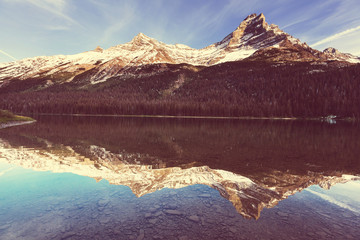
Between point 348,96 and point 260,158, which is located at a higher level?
point 348,96

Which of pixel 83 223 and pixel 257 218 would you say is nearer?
pixel 83 223

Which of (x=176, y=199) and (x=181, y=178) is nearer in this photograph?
(x=176, y=199)

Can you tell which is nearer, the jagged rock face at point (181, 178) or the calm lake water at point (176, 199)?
A: the calm lake water at point (176, 199)

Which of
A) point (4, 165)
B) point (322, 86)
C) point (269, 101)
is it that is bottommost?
point (4, 165)

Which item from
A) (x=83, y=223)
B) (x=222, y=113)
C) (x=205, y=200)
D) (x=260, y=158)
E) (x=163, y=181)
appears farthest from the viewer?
(x=222, y=113)

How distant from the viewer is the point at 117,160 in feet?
70.3

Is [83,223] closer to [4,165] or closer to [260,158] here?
[4,165]

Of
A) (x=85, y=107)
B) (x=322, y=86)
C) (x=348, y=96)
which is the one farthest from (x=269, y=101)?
(x=85, y=107)

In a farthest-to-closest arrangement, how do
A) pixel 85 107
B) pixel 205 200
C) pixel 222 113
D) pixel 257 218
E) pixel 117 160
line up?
pixel 85 107, pixel 222 113, pixel 117 160, pixel 205 200, pixel 257 218

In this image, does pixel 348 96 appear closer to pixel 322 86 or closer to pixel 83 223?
pixel 322 86

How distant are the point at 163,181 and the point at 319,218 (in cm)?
988

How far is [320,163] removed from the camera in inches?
845

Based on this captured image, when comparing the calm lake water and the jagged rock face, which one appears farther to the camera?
the jagged rock face

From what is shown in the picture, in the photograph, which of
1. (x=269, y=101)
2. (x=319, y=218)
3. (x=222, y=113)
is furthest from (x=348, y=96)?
(x=319, y=218)
